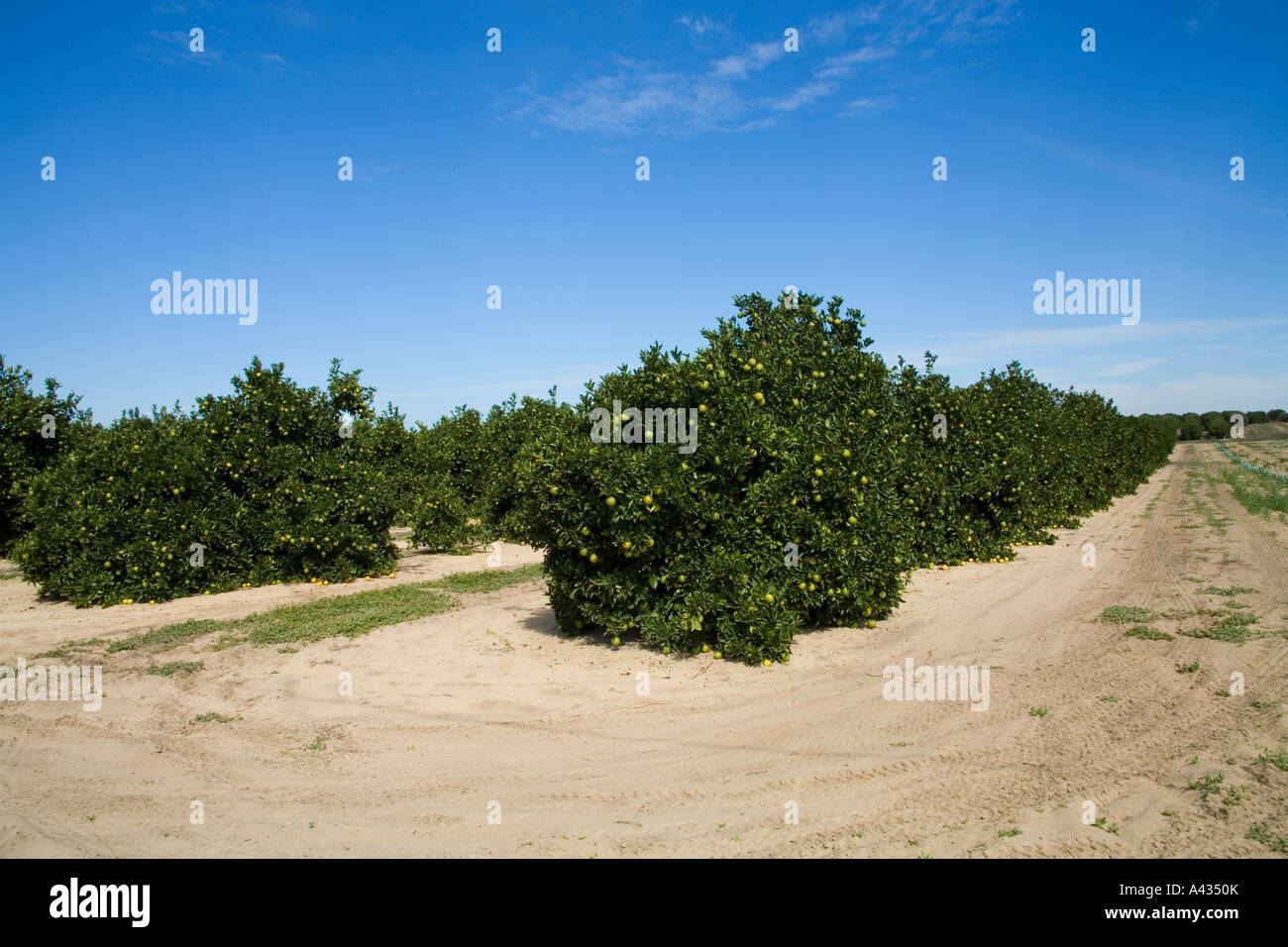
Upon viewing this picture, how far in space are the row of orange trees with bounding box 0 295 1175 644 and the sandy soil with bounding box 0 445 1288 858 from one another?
857 millimetres

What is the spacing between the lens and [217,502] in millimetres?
12609

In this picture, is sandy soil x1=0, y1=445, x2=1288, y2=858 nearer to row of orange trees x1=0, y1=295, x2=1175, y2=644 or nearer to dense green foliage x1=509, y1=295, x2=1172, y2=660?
dense green foliage x1=509, y1=295, x2=1172, y2=660

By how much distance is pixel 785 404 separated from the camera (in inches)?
341

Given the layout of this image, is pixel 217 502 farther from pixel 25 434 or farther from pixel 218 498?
pixel 25 434

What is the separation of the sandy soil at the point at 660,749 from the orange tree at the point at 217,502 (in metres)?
2.71

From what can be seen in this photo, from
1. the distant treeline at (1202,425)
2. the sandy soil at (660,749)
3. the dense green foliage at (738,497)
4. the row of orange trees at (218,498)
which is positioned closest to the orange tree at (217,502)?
the row of orange trees at (218,498)

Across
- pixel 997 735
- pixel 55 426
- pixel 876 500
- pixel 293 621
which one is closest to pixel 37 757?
pixel 293 621

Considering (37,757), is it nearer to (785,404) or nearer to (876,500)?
(785,404)

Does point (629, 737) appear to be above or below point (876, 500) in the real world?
below

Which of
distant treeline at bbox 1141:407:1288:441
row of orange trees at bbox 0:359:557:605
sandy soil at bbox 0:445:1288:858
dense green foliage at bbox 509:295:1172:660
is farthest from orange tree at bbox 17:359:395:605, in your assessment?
distant treeline at bbox 1141:407:1288:441

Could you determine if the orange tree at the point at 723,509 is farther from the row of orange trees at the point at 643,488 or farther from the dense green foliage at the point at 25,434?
the dense green foliage at the point at 25,434

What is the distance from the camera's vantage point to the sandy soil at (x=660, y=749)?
164 inches

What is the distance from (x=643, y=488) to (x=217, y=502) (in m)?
8.80

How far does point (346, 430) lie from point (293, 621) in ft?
17.0
